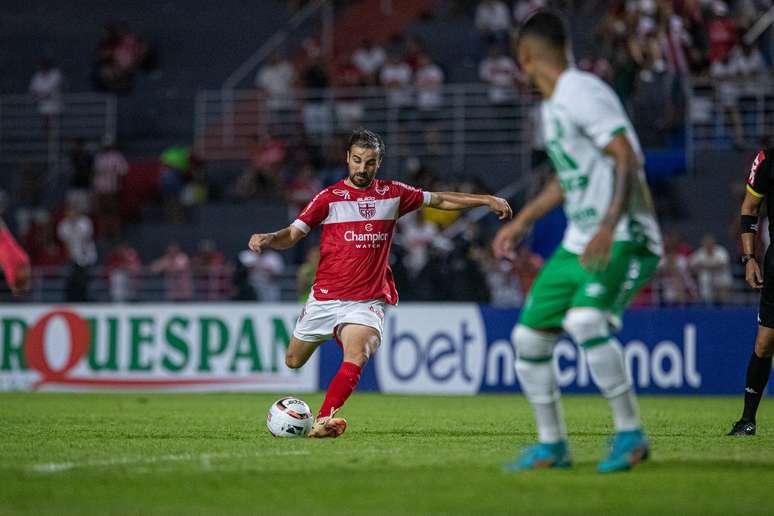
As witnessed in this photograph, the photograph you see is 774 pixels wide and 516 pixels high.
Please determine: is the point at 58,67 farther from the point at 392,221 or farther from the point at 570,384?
the point at 392,221

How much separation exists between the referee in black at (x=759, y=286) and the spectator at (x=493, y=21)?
49.0 ft

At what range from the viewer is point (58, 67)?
3122 centimetres

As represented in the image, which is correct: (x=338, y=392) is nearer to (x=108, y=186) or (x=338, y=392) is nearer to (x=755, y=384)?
(x=755, y=384)

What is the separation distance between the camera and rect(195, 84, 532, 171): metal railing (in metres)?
24.1

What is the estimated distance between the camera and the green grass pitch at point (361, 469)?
5.97 m

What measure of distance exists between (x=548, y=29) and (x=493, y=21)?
61.5 feet

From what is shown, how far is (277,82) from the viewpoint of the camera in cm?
2645

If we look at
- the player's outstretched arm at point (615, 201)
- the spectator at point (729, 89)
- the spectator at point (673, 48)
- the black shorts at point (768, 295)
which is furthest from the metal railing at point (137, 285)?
the player's outstretched arm at point (615, 201)

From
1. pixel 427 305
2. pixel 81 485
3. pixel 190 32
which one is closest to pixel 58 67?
Result: pixel 190 32

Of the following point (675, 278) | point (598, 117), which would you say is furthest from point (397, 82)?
point (598, 117)

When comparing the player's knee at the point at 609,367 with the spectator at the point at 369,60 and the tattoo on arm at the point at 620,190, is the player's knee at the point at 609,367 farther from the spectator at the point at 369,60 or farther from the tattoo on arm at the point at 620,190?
the spectator at the point at 369,60

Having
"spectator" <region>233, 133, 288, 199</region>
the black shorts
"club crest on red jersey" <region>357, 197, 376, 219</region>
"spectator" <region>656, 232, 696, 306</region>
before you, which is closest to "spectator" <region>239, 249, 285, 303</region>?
"spectator" <region>233, 133, 288, 199</region>

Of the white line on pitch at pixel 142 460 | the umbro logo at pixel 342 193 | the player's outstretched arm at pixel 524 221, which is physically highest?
the umbro logo at pixel 342 193

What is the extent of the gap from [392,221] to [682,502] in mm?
5229
